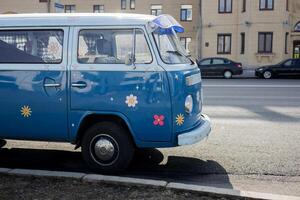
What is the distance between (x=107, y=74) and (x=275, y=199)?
2591 mm

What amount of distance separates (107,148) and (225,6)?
109ft

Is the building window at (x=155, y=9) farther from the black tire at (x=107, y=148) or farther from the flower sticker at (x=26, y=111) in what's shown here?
the black tire at (x=107, y=148)

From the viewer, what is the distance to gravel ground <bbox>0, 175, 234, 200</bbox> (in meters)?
5.28

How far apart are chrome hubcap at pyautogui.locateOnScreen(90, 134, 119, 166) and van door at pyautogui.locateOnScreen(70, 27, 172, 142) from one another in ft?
1.10

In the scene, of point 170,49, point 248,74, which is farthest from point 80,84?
point 248,74

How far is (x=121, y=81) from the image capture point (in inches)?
239

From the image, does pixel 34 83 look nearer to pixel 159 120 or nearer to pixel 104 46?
pixel 104 46

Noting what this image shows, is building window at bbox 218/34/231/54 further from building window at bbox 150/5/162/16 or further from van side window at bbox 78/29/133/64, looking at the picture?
van side window at bbox 78/29/133/64

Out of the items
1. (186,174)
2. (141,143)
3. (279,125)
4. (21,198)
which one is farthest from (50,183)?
(279,125)

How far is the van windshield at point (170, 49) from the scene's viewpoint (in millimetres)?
6164

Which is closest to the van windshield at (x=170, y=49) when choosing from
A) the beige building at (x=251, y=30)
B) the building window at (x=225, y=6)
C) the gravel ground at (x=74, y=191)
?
the gravel ground at (x=74, y=191)

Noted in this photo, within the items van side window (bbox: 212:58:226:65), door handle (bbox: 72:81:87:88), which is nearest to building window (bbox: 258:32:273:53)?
van side window (bbox: 212:58:226:65)

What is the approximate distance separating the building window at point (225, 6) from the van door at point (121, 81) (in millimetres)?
32935

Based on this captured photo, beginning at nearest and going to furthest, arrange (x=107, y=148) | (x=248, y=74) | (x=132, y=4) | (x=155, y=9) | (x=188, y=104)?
(x=188, y=104) < (x=107, y=148) < (x=248, y=74) < (x=155, y=9) < (x=132, y=4)
